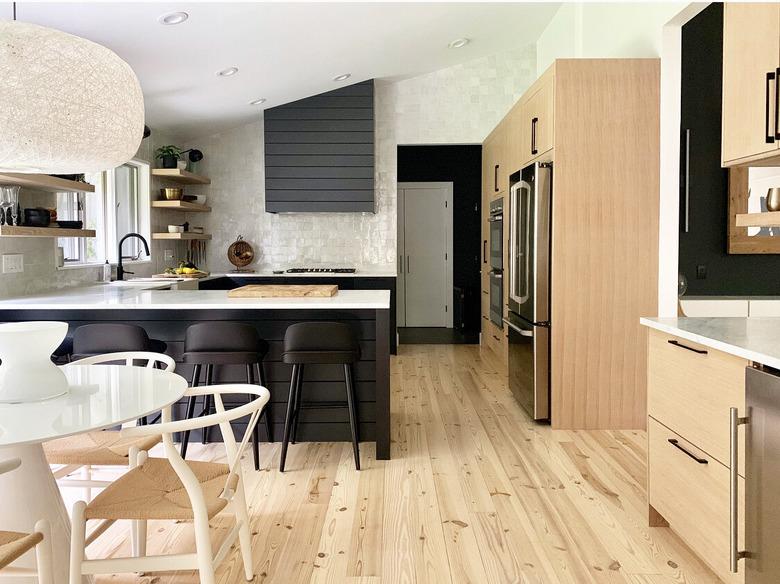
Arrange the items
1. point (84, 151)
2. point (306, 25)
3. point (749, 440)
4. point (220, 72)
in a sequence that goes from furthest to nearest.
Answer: point (220, 72) < point (306, 25) < point (84, 151) < point (749, 440)

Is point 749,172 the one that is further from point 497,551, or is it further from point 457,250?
point 457,250

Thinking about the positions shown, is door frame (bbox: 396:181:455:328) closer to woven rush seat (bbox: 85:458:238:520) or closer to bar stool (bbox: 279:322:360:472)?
bar stool (bbox: 279:322:360:472)

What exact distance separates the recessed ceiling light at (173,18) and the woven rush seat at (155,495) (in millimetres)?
2807

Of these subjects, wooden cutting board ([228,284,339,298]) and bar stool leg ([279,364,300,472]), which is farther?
wooden cutting board ([228,284,339,298])

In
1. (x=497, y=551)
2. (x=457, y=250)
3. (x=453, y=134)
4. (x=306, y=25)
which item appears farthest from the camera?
(x=457, y=250)

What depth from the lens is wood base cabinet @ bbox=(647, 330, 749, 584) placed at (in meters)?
1.98

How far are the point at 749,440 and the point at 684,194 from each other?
7.76 ft

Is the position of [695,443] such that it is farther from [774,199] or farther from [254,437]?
[254,437]

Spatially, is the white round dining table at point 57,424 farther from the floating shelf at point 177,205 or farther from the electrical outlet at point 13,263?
the floating shelf at point 177,205

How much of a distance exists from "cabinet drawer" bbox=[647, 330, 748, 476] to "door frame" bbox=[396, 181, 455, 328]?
6.37m

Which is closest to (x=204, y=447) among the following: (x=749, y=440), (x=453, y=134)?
(x=749, y=440)

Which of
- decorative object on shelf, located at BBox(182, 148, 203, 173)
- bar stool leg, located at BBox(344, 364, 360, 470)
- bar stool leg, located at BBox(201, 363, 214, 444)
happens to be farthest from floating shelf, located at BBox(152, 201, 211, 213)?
bar stool leg, located at BBox(344, 364, 360, 470)

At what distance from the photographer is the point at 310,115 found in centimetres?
680

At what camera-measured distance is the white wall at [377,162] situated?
7.15 m
